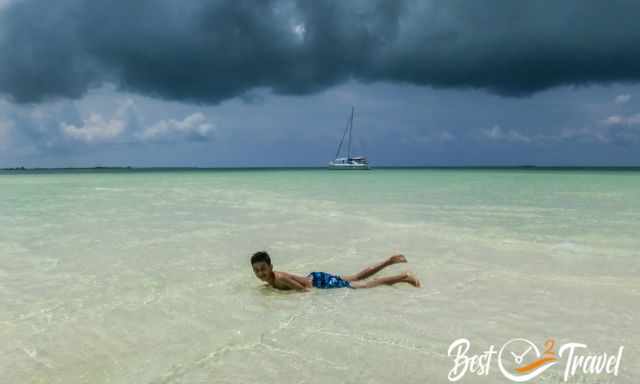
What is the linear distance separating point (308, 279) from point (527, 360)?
2.96m

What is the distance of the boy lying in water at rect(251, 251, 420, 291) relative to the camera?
211 inches

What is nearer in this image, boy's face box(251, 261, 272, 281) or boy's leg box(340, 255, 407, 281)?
boy's face box(251, 261, 272, 281)

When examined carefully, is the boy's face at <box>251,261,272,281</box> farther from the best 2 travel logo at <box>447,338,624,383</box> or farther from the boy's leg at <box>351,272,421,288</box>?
the best 2 travel logo at <box>447,338,624,383</box>

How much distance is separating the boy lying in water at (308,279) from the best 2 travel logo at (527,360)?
6.34 feet

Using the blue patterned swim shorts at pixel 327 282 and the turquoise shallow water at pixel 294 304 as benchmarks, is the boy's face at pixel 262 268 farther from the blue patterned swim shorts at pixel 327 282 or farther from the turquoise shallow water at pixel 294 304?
the blue patterned swim shorts at pixel 327 282

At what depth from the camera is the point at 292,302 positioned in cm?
512

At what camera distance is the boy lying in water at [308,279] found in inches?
211

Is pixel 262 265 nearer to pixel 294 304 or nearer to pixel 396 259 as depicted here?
pixel 294 304

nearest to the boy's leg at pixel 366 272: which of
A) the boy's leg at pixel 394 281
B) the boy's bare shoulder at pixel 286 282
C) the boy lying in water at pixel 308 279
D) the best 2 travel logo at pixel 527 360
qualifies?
the boy lying in water at pixel 308 279

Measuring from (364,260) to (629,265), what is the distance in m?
4.44

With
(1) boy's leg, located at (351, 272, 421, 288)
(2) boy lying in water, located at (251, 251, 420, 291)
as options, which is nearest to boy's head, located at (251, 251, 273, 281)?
(2) boy lying in water, located at (251, 251, 420, 291)

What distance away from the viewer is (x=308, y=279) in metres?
5.70

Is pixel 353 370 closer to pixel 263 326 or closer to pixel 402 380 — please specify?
pixel 402 380

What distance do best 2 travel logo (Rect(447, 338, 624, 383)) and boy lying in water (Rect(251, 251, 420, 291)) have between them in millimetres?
1932
